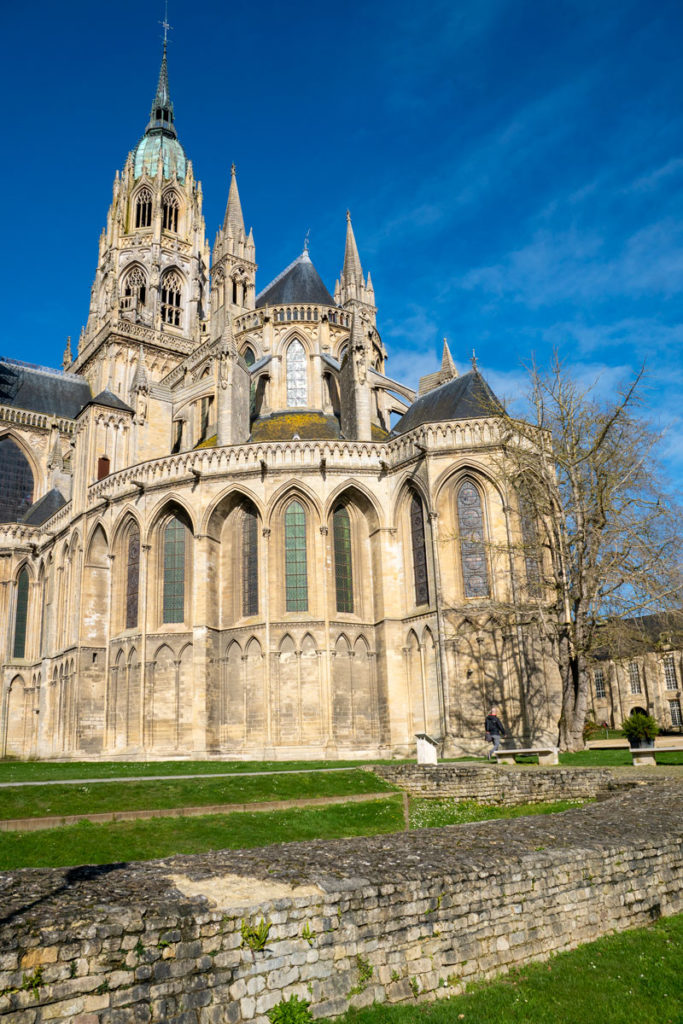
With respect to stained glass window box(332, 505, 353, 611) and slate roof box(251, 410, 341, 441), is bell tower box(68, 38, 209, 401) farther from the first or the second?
stained glass window box(332, 505, 353, 611)

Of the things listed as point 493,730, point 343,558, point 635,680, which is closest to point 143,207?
point 343,558

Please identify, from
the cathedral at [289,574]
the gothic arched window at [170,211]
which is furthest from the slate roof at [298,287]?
the gothic arched window at [170,211]

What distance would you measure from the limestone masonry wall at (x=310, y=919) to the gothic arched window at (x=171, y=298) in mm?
53418

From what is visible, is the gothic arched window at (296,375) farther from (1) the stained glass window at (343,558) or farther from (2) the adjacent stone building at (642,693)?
(2) the adjacent stone building at (642,693)

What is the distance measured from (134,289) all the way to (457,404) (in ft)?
118

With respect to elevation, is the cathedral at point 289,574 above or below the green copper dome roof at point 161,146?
below

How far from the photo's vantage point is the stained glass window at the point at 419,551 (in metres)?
27.5

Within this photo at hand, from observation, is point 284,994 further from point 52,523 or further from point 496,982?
point 52,523

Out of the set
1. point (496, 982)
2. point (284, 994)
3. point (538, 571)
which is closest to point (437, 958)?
point (496, 982)

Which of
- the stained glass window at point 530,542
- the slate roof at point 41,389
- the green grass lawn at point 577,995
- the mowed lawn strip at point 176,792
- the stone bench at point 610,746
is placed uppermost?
the slate roof at point 41,389

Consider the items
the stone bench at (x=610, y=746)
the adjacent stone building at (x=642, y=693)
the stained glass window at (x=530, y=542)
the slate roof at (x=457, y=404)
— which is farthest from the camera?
the adjacent stone building at (x=642, y=693)

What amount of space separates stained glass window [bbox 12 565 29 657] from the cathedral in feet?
6.75

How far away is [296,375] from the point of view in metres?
37.1

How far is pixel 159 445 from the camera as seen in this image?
36.5 m
